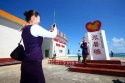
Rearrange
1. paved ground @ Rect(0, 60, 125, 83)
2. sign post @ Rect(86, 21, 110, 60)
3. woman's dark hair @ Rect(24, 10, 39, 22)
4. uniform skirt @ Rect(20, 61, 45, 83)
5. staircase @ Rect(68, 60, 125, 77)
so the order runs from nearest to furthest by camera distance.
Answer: uniform skirt @ Rect(20, 61, 45, 83), woman's dark hair @ Rect(24, 10, 39, 22), paved ground @ Rect(0, 60, 125, 83), staircase @ Rect(68, 60, 125, 77), sign post @ Rect(86, 21, 110, 60)

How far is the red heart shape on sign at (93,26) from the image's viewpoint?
32.0 feet

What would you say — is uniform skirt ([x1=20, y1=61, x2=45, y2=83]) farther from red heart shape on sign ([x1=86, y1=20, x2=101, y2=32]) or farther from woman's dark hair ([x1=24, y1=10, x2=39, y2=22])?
red heart shape on sign ([x1=86, y1=20, x2=101, y2=32])

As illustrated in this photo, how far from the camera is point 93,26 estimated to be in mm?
10102

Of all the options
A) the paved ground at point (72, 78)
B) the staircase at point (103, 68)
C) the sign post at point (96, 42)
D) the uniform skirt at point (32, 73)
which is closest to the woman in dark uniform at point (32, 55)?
the uniform skirt at point (32, 73)

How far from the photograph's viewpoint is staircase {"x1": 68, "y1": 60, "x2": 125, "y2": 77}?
7.61 meters

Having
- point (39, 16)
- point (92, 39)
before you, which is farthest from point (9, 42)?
point (39, 16)

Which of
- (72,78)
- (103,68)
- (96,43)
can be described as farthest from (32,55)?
(96,43)

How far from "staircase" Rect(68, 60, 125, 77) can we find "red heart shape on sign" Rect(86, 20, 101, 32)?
8.25 feet

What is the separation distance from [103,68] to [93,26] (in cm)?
344

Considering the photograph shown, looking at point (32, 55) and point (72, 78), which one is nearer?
point (32, 55)

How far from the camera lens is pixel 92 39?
10.0 m

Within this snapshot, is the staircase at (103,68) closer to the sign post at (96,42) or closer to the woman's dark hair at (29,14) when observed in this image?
the sign post at (96,42)

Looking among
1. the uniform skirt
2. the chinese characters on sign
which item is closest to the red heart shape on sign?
the chinese characters on sign

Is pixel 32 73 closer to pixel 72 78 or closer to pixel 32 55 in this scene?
pixel 32 55
